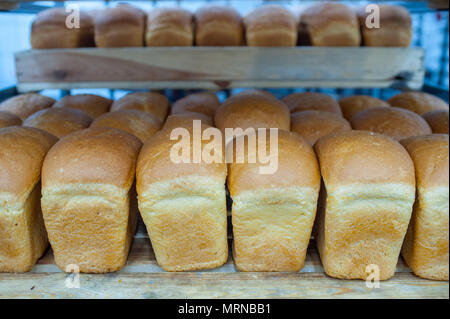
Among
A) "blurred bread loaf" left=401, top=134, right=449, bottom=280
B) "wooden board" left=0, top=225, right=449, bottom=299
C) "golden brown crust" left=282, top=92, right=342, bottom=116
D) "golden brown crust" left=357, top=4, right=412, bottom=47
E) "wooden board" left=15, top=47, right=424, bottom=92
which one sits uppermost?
"golden brown crust" left=357, top=4, right=412, bottom=47

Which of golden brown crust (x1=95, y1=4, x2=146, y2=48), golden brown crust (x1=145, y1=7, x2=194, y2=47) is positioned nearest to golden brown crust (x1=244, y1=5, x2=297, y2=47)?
golden brown crust (x1=145, y1=7, x2=194, y2=47)

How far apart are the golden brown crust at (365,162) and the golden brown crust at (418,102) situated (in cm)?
103

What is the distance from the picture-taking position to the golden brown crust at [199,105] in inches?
81.4

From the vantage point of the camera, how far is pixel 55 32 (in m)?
2.32

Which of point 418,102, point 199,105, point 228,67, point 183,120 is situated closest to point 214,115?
point 199,105

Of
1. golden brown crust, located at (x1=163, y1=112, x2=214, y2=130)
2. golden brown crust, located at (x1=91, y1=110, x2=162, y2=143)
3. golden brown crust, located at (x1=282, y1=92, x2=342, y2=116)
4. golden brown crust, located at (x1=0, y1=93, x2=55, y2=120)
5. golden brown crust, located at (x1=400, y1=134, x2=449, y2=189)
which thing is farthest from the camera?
golden brown crust, located at (x1=0, y1=93, x2=55, y2=120)

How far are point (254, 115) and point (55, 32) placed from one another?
1514 mm

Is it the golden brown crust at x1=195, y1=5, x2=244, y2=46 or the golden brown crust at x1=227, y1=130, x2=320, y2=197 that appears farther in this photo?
the golden brown crust at x1=195, y1=5, x2=244, y2=46

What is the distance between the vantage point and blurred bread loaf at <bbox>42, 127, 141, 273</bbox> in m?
1.21

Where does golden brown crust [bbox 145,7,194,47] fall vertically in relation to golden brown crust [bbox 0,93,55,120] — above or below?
above

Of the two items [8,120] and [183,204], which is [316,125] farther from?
[8,120]

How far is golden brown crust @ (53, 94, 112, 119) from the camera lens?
213cm

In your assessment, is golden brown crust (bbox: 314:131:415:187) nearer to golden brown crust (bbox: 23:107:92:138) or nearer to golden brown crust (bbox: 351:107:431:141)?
golden brown crust (bbox: 351:107:431:141)

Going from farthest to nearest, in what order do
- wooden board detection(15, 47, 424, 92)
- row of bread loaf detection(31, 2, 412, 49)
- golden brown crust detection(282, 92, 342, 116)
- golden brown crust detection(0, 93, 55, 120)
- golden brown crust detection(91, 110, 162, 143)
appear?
row of bread loaf detection(31, 2, 412, 49), wooden board detection(15, 47, 424, 92), golden brown crust detection(0, 93, 55, 120), golden brown crust detection(282, 92, 342, 116), golden brown crust detection(91, 110, 162, 143)
